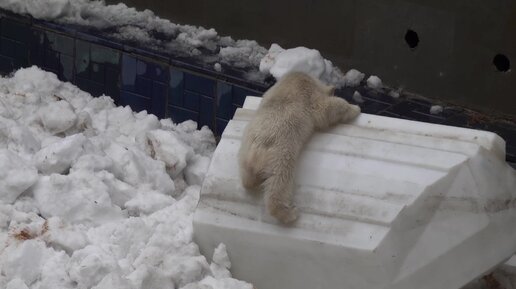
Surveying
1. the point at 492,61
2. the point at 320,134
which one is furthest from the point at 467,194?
the point at 492,61

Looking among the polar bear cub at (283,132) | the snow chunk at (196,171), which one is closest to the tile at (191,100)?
the snow chunk at (196,171)

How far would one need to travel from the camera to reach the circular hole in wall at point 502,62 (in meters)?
5.88

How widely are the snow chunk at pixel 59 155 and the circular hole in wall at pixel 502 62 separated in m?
2.48

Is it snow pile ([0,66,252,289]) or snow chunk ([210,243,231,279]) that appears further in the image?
snow chunk ([210,243,231,279])

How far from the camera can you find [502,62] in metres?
5.90

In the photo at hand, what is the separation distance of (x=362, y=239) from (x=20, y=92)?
2.41 m

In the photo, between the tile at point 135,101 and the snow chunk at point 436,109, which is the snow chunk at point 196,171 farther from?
the snow chunk at point 436,109

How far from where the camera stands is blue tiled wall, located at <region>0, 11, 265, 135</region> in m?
5.92

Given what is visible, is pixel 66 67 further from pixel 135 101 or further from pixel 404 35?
pixel 404 35

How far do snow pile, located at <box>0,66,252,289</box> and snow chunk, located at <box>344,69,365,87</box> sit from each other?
1.03 m

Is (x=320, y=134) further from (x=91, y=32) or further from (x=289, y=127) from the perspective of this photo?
(x=91, y=32)

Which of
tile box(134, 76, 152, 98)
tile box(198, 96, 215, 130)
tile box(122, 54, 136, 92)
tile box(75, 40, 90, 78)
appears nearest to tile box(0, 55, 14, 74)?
tile box(75, 40, 90, 78)

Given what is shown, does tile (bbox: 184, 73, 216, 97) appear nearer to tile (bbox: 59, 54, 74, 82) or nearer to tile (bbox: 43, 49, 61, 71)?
tile (bbox: 59, 54, 74, 82)

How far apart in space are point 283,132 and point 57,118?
147cm
